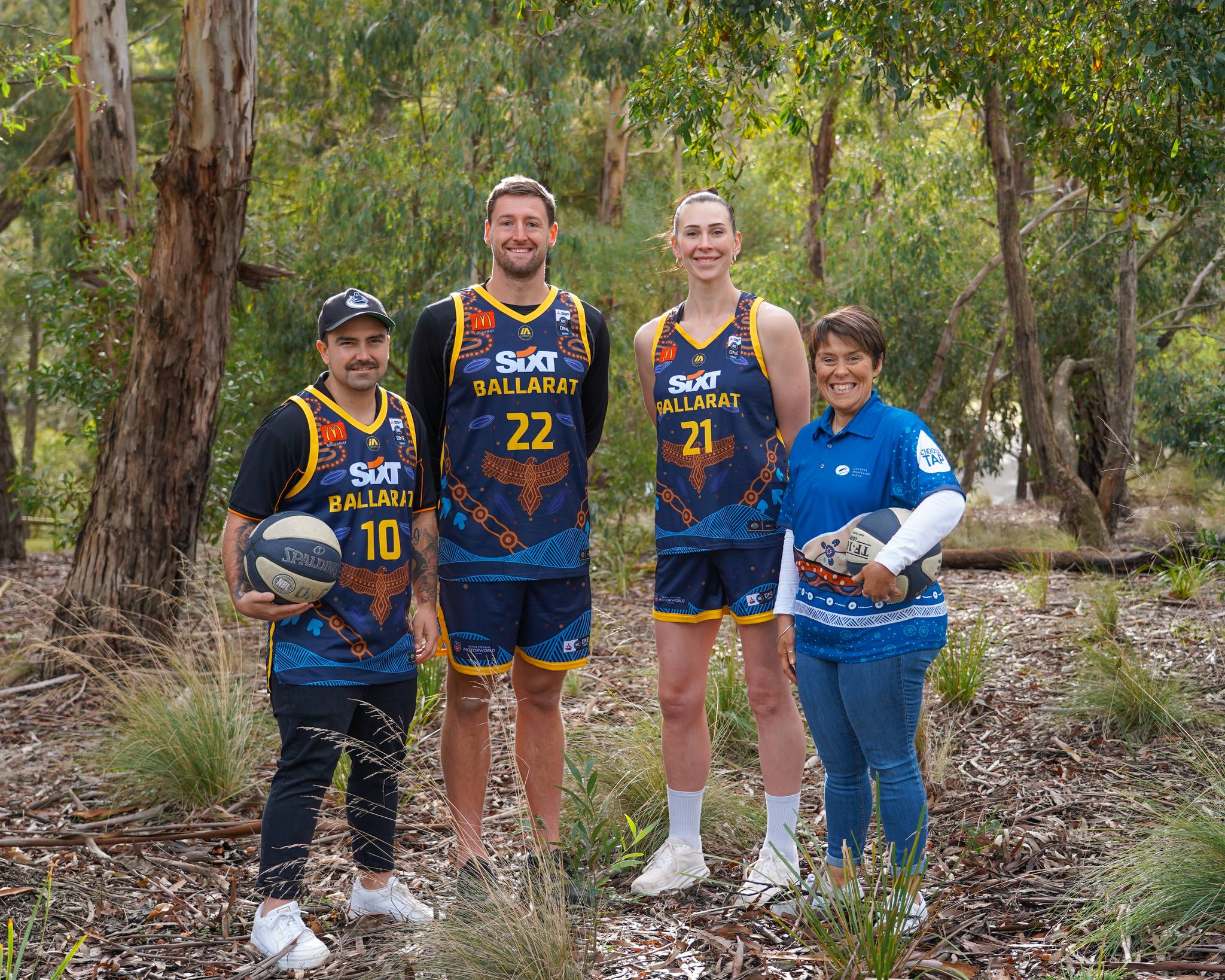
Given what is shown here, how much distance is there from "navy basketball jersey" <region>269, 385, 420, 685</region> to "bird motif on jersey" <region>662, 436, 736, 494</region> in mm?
927

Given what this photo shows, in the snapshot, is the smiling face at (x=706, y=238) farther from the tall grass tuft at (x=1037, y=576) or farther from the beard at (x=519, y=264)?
the tall grass tuft at (x=1037, y=576)

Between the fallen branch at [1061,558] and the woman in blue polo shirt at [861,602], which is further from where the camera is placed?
the fallen branch at [1061,558]

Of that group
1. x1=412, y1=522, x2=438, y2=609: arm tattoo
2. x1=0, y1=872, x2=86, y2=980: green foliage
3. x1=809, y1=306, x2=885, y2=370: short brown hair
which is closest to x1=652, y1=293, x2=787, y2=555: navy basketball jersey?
x1=809, y1=306, x2=885, y2=370: short brown hair

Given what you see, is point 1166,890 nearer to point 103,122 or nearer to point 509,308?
point 509,308

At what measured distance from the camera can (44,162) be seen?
12742mm

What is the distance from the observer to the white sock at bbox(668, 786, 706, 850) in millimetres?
4012

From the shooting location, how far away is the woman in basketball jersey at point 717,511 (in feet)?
12.6

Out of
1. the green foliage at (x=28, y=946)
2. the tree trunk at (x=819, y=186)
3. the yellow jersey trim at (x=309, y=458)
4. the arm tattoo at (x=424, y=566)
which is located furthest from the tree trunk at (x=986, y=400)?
the green foliage at (x=28, y=946)

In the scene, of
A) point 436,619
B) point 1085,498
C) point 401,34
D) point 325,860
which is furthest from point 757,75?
point 401,34

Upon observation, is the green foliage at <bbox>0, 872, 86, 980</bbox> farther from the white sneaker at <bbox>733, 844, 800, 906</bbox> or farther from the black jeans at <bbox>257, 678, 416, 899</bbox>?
the white sneaker at <bbox>733, 844, 800, 906</bbox>

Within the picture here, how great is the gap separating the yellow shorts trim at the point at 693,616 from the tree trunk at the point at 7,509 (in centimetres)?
1116

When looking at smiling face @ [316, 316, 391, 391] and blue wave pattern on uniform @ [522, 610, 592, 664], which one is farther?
blue wave pattern on uniform @ [522, 610, 592, 664]

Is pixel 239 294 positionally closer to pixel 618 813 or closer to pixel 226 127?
pixel 226 127

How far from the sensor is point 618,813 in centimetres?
445
